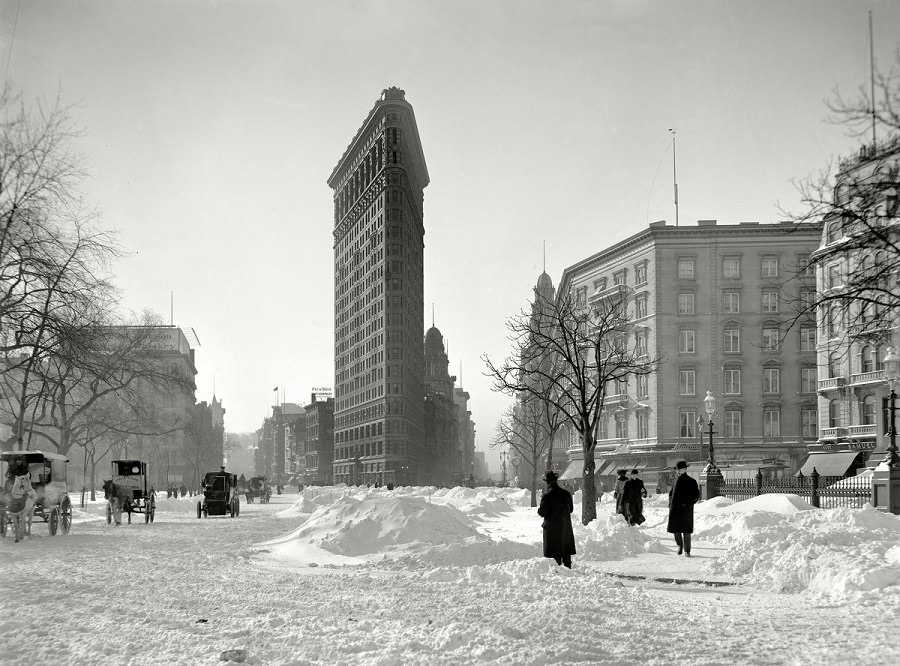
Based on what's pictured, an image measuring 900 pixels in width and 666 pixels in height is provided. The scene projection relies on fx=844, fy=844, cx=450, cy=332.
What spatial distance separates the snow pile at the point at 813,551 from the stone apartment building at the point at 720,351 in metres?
47.2

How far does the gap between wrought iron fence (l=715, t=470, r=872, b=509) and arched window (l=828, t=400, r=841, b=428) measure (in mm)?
16404

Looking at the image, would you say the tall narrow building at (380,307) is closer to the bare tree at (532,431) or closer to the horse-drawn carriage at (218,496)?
the bare tree at (532,431)

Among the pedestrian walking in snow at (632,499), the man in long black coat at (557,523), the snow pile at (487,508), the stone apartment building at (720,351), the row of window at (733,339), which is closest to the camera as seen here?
the man in long black coat at (557,523)

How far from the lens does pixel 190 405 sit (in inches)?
5684

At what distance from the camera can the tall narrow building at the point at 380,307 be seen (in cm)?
11856

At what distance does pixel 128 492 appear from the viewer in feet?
116

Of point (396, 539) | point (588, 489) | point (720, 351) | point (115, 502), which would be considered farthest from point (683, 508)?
point (720, 351)

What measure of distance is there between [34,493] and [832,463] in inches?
1670

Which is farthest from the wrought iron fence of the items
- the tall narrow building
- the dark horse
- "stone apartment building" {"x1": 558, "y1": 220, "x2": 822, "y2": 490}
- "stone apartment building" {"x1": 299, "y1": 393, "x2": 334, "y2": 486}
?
"stone apartment building" {"x1": 299, "y1": 393, "x2": 334, "y2": 486}

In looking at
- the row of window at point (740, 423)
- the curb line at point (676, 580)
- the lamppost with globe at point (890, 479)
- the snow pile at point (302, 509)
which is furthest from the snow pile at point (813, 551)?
the row of window at point (740, 423)

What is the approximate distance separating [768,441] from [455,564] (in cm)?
5744

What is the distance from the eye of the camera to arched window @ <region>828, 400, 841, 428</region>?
5106cm

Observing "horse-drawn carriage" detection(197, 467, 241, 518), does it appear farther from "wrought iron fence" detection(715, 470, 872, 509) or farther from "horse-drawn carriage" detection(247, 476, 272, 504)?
"horse-drawn carriage" detection(247, 476, 272, 504)

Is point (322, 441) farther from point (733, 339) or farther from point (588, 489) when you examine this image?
point (588, 489)
